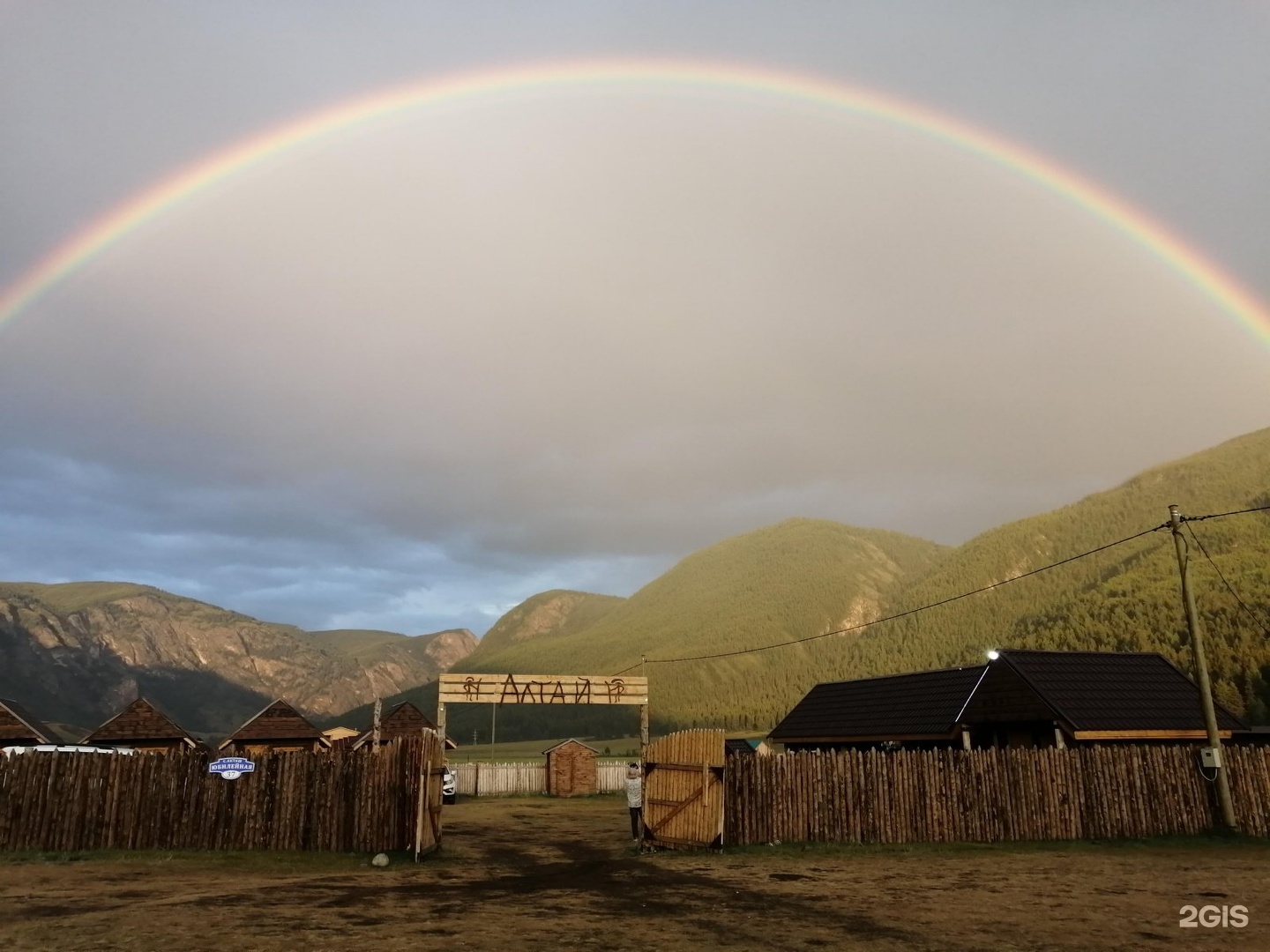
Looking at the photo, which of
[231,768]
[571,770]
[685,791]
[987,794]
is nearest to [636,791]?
[685,791]

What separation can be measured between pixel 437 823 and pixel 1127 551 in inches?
7284

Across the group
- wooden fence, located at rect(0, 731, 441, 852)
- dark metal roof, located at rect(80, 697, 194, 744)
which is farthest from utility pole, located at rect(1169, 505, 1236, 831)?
dark metal roof, located at rect(80, 697, 194, 744)

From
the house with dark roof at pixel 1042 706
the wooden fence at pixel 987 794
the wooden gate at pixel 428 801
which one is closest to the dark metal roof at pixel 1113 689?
the house with dark roof at pixel 1042 706

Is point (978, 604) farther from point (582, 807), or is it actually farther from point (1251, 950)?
point (1251, 950)

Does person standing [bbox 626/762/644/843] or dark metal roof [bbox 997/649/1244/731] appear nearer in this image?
person standing [bbox 626/762/644/843]

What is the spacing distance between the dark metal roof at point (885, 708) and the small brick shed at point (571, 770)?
61.1 feet

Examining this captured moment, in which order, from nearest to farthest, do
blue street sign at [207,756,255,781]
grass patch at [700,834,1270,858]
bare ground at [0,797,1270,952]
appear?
bare ground at [0,797,1270,952] → grass patch at [700,834,1270,858] → blue street sign at [207,756,255,781]

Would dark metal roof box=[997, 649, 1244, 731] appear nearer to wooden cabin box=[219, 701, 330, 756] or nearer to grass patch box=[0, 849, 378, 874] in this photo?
grass patch box=[0, 849, 378, 874]

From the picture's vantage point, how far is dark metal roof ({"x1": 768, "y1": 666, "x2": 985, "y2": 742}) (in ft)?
100

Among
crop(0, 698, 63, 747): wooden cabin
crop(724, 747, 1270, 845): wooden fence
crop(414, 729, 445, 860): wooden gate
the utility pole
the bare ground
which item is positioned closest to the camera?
the bare ground

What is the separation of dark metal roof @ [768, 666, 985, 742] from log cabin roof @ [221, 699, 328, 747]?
26.5 meters

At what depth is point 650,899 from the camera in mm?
14352

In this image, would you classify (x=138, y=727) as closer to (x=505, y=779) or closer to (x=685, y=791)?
(x=505, y=779)

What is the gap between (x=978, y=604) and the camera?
575 feet
